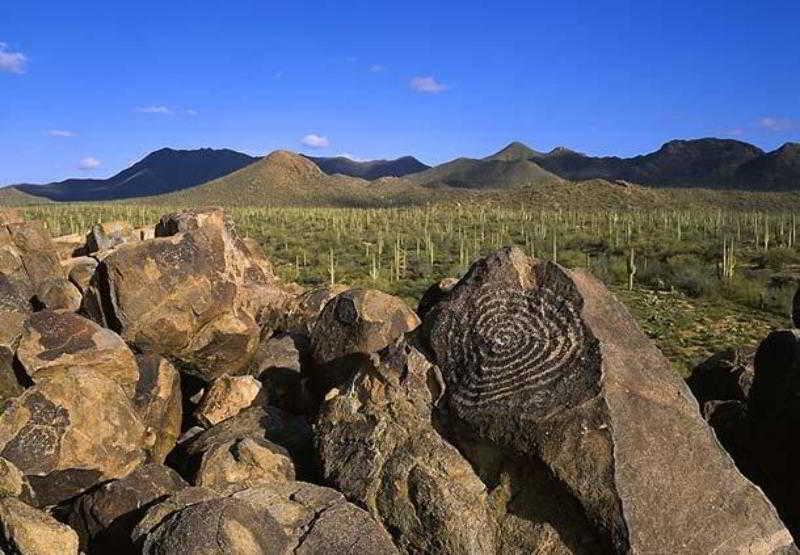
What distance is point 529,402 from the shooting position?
534 centimetres

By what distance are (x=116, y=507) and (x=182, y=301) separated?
273cm

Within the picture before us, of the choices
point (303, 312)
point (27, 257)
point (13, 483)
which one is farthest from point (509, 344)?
point (27, 257)

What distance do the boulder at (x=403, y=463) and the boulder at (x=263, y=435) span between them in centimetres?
44

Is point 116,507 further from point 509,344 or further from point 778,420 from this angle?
point 778,420

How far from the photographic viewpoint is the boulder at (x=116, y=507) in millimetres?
5609

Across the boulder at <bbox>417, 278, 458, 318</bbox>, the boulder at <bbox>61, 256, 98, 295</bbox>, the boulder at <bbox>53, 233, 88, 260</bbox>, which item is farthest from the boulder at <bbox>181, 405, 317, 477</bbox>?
the boulder at <bbox>53, 233, 88, 260</bbox>

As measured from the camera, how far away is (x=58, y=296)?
914cm

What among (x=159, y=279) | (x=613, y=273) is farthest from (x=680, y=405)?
(x=613, y=273)

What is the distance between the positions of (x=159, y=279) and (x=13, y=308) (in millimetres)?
Answer: 2306

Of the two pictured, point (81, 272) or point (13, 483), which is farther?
point (81, 272)

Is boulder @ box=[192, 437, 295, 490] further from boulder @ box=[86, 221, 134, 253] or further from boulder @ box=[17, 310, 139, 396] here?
boulder @ box=[86, 221, 134, 253]

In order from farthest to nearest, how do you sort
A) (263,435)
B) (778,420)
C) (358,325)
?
(358,325)
(778,420)
(263,435)

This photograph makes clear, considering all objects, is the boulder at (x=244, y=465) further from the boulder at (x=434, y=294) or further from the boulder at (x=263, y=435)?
the boulder at (x=434, y=294)

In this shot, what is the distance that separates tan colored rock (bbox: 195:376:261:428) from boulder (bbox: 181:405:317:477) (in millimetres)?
264
